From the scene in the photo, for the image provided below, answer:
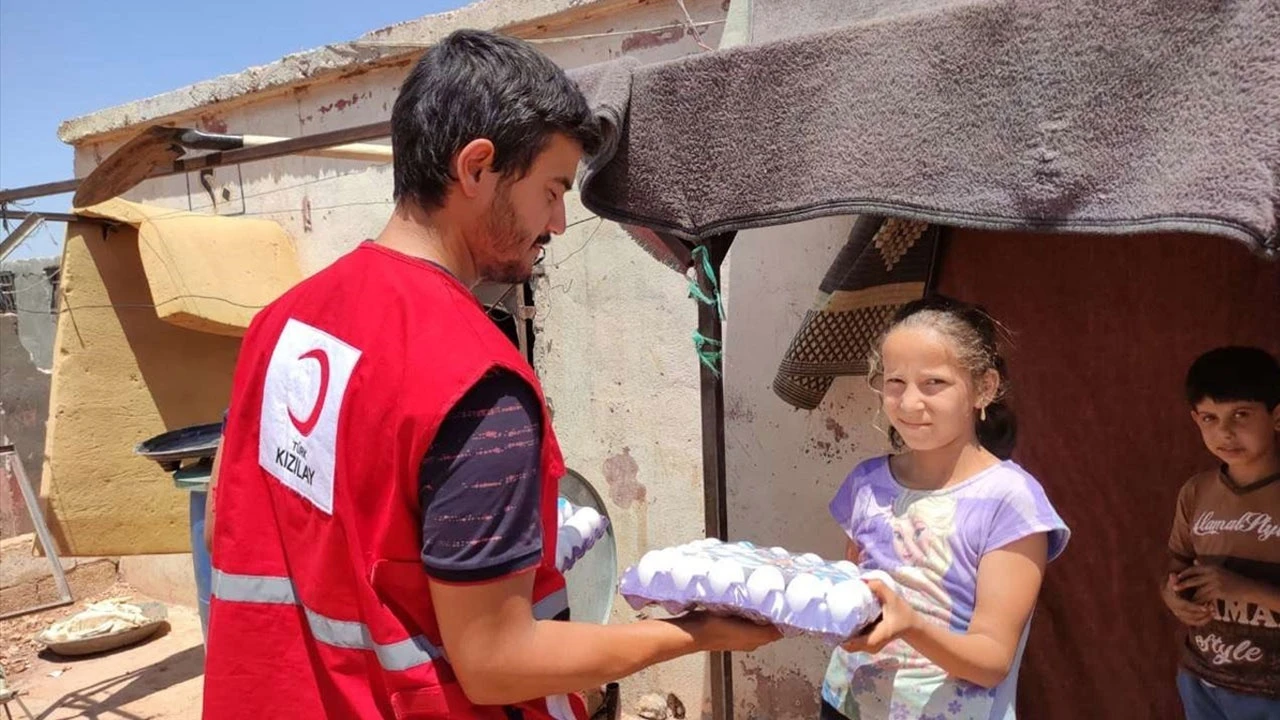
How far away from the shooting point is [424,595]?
1.01 meters

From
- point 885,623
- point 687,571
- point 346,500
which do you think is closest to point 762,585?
point 687,571

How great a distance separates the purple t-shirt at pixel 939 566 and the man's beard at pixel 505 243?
88cm

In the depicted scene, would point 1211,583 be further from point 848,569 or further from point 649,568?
point 649,568

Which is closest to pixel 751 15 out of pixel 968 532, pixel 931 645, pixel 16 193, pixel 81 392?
pixel 968 532

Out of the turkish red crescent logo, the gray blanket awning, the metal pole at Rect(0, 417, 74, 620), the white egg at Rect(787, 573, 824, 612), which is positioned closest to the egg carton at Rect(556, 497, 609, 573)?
the white egg at Rect(787, 573, 824, 612)

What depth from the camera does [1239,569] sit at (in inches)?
76.1

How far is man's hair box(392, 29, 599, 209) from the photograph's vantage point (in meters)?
1.06

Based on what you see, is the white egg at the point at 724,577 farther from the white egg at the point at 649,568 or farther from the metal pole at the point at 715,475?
the metal pole at the point at 715,475

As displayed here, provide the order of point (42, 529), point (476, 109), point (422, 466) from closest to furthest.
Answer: point (422, 466)
point (476, 109)
point (42, 529)

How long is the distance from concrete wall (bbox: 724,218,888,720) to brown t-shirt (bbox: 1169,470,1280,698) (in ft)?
3.47

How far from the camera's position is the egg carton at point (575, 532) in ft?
4.71

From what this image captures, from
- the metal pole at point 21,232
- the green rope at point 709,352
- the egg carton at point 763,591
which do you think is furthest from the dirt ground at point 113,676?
the egg carton at point 763,591

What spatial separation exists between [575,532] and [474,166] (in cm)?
67

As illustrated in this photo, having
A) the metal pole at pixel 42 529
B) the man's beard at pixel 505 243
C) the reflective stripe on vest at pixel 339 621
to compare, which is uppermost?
the man's beard at pixel 505 243
